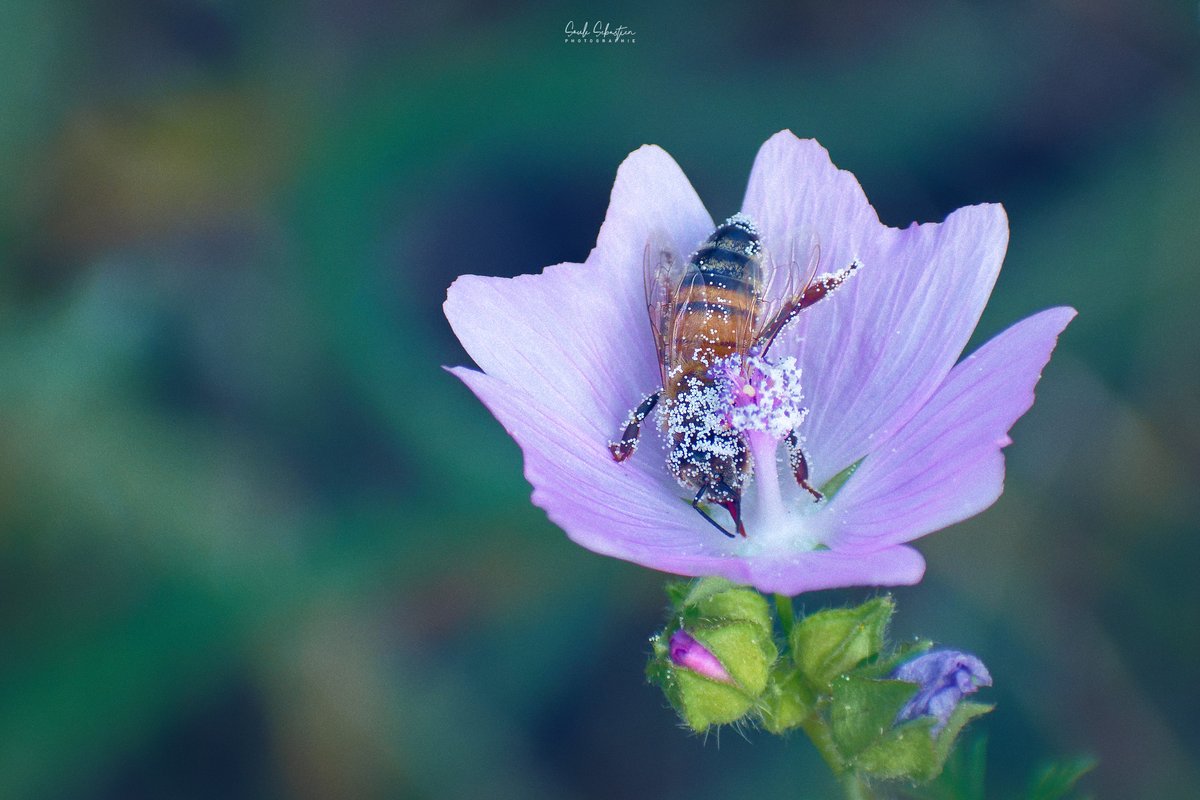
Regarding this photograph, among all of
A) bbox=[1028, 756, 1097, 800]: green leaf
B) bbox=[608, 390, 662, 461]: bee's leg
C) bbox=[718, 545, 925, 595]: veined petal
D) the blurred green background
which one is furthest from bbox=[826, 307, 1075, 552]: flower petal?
the blurred green background

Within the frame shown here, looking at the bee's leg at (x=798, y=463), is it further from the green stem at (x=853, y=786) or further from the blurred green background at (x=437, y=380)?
the blurred green background at (x=437, y=380)

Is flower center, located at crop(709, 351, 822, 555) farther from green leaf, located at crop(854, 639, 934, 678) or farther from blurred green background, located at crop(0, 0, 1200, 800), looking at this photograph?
blurred green background, located at crop(0, 0, 1200, 800)

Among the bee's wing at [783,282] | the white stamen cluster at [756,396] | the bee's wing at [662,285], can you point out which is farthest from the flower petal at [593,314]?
the white stamen cluster at [756,396]

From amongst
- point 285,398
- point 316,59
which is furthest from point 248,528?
point 316,59

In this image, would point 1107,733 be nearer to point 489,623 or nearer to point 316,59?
point 489,623

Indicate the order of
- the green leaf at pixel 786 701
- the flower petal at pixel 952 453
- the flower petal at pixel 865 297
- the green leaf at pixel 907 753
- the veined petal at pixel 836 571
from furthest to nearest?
the flower petal at pixel 865 297 < the green leaf at pixel 786 701 < the green leaf at pixel 907 753 < the flower petal at pixel 952 453 < the veined petal at pixel 836 571

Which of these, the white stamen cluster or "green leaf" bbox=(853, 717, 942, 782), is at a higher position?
the white stamen cluster
